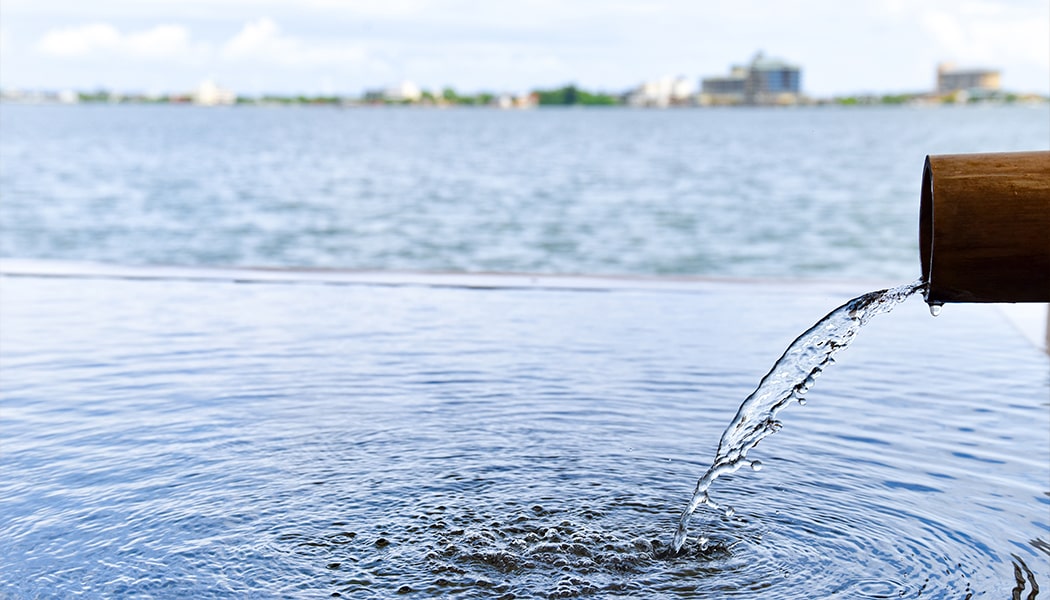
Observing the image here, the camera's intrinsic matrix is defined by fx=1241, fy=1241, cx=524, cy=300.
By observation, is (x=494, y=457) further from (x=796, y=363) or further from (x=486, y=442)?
(x=796, y=363)

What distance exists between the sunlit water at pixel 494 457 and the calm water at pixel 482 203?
1087 cm

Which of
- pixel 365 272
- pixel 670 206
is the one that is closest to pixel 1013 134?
pixel 670 206

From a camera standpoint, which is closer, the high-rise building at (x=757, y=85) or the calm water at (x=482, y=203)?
the calm water at (x=482, y=203)

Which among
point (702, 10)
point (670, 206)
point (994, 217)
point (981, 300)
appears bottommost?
point (670, 206)

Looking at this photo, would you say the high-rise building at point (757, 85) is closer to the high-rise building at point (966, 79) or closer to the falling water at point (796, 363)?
the high-rise building at point (966, 79)

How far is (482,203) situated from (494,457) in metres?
30.3

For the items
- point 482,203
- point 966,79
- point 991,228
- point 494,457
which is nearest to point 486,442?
point 494,457

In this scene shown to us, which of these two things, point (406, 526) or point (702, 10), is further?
point (702, 10)

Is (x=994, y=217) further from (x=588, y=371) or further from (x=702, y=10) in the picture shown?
(x=702, y=10)

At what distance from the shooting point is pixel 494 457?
472 centimetres

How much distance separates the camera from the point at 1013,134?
65.0m

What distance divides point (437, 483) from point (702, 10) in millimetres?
74185

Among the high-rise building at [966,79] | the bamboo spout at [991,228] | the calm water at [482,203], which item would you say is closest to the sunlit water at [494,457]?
the bamboo spout at [991,228]

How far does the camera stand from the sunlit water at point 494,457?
3.62 metres
